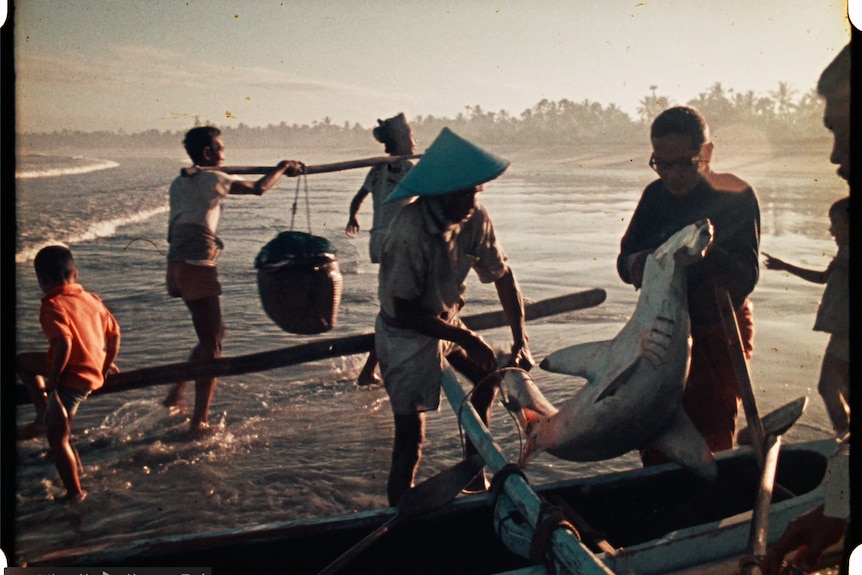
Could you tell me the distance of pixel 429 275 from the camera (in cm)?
368

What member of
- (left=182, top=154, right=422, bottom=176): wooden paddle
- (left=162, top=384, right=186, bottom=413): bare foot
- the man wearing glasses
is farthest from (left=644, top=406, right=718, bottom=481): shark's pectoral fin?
(left=162, top=384, right=186, bottom=413): bare foot

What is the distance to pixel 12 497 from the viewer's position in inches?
162

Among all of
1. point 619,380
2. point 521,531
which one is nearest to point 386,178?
point 619,380

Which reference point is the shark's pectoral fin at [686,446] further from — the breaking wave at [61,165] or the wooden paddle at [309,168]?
the breaking wave at [61,165]

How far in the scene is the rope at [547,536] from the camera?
279 cm

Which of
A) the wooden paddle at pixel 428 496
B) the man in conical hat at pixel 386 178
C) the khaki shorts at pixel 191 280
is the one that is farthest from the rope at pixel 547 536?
the man in conical hat at pixel 386 178

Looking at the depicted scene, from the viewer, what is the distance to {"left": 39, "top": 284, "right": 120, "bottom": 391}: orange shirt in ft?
13.6

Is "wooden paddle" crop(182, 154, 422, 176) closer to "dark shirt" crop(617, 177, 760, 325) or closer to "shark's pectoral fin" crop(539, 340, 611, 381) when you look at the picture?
"dark shirt" crop(617, 177, 760, 325)

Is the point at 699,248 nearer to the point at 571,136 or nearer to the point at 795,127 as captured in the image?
the point at 795,127

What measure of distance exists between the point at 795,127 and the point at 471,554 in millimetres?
14345

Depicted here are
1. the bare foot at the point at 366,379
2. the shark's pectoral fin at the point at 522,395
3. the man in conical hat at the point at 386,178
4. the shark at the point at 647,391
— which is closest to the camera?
the shark at the point at 647,391

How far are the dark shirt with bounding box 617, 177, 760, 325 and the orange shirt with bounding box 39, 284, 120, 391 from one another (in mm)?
3072

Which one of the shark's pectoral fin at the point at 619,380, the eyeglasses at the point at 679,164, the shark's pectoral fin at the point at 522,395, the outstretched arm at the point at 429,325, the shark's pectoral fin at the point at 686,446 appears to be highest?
the eyeglasses at the point at 679,164

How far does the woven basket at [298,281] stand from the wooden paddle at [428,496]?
1.45m
